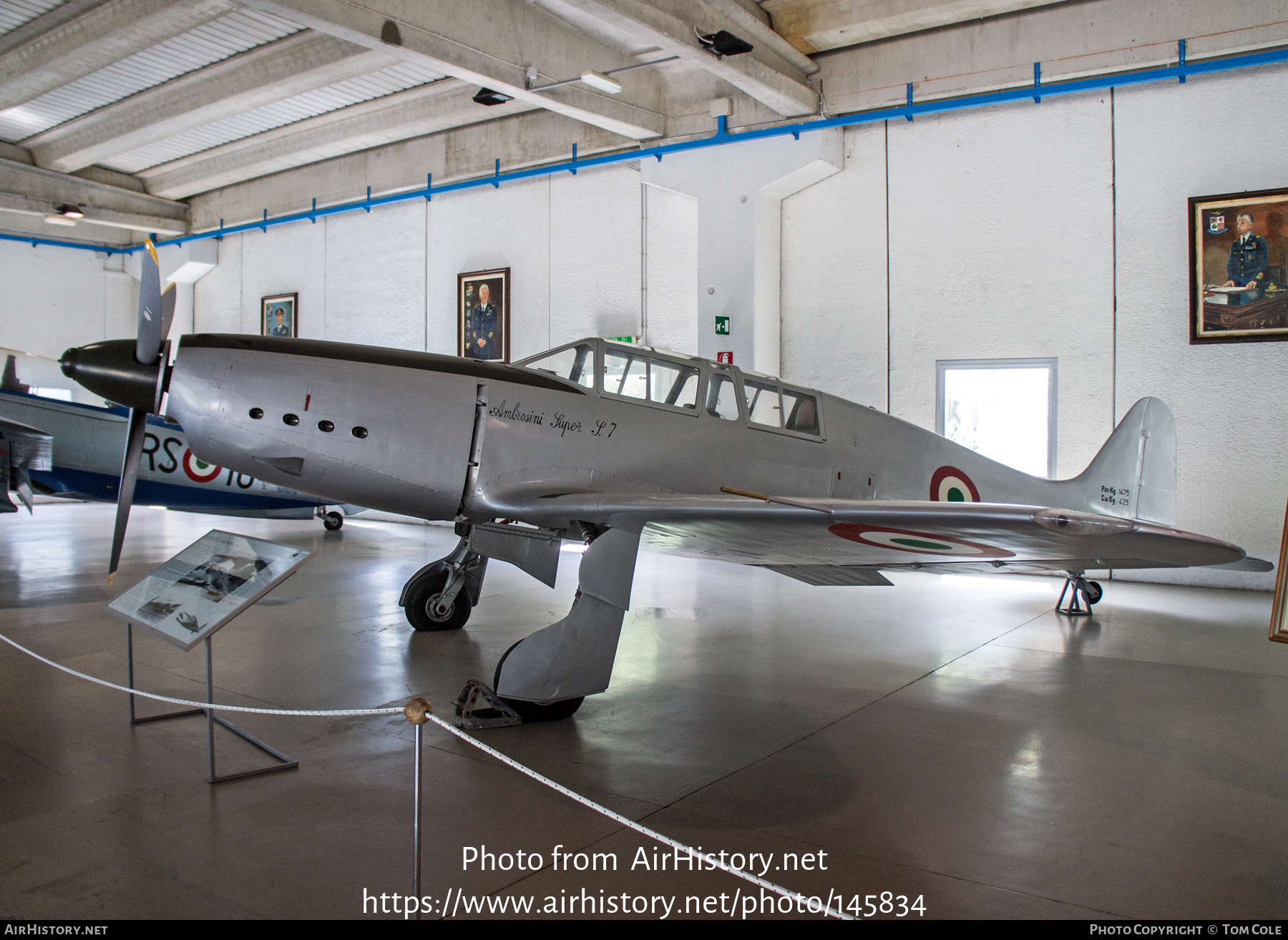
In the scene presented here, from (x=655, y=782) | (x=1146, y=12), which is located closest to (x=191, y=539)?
(x=655, y=782)

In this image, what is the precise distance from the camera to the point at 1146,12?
339 inches

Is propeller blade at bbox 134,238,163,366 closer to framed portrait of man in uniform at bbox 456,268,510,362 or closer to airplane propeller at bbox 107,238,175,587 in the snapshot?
airplane propeller at bbox 107,238,175,587

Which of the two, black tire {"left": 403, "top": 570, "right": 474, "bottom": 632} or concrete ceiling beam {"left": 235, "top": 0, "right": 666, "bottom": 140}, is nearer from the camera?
black tire {"left": 403, "top": 570, "right": 474, "bottom": 632}

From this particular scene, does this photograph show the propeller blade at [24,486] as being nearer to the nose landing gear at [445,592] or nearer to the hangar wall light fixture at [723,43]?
the nose landing gear at [445,592]

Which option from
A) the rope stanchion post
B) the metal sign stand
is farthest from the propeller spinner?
the rope stanchion post

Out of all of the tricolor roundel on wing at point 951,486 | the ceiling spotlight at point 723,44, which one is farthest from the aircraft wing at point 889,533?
the ceiling spotlight at point 723,44

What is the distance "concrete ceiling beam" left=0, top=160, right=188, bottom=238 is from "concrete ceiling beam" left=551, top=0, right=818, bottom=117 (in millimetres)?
12713

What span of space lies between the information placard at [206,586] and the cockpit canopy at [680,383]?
195 cm

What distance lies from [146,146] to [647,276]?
1042 cm

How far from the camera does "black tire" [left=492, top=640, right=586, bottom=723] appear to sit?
4.09 m

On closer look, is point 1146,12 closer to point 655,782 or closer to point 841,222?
point 841,222

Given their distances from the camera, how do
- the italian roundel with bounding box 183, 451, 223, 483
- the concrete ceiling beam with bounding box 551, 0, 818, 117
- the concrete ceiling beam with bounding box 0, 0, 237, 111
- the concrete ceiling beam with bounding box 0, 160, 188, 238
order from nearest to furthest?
the concrete ceiling beam with bounding box 551, 0, 818, 117
the italian roundel with bounding box 183, 451, 223, 483
the concrete ceiling beam with bounding box 0, 0, 237, 111
the concrete ceiling beam with bounding box 0, 160, 188, 238

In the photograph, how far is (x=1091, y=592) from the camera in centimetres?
746

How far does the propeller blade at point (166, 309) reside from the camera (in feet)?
14.3
